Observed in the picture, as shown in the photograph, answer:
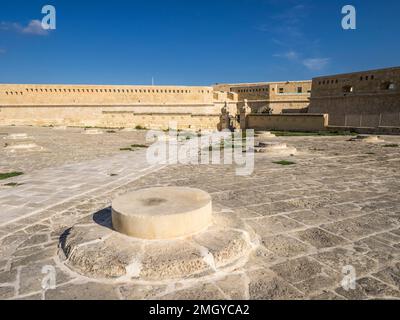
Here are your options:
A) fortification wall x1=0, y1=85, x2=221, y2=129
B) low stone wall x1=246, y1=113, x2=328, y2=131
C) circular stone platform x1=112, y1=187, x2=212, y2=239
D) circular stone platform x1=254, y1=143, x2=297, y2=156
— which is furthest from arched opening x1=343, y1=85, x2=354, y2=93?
circular stone platform x1=112, y1=187, x2=212, y2=239

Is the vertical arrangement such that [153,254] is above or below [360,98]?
below

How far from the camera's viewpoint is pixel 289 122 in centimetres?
2375

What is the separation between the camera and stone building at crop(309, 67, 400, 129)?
21219mm

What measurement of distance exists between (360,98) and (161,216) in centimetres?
2747

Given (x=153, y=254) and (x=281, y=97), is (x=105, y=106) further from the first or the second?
(x=153, y=254)

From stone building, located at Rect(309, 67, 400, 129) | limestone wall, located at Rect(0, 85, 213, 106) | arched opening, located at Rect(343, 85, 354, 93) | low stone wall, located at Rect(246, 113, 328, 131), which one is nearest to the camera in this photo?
stone building, located at Rect(309, 67, 400, 129)

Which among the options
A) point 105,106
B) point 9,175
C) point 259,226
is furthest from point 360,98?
point 9,175

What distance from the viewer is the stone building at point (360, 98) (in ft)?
69.6

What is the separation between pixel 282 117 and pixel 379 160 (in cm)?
1588

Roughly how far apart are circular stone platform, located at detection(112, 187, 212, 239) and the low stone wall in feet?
68.3

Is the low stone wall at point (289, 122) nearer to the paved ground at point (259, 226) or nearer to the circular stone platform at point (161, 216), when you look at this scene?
the paved ground at point (259, 226)

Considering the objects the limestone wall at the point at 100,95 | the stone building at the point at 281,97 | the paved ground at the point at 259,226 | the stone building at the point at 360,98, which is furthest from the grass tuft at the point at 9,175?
the stone building at the point at 281,97

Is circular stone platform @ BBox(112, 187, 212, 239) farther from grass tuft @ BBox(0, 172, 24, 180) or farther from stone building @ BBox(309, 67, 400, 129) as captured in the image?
stone building @ BBox(309, 67, 400, 129)
